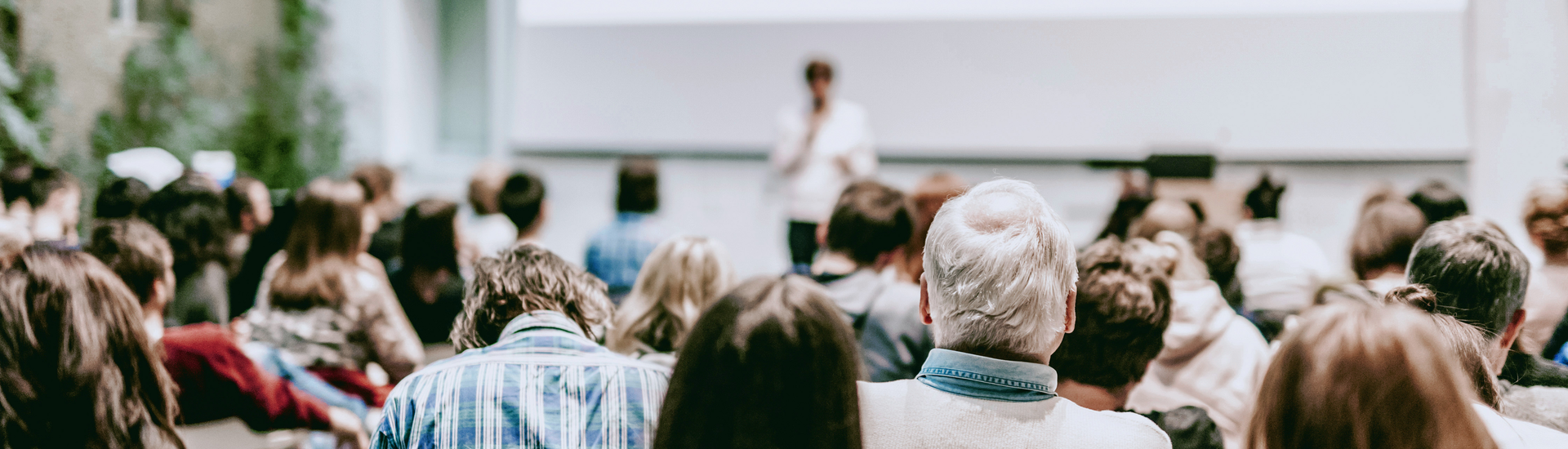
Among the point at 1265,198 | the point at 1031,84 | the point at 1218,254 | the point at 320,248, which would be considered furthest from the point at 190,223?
the point at 1031,84

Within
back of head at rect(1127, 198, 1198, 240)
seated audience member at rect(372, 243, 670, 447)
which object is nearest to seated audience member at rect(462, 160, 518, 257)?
back of head at rect(1127, 198, 1198, 240)

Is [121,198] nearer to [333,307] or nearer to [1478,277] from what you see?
[333,307]

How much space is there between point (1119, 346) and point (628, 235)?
7.56ft

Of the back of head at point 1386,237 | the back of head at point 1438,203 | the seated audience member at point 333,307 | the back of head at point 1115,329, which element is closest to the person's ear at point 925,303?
the back of head at point 1115,329

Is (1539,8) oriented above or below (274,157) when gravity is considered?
above

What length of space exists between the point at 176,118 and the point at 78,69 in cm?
67

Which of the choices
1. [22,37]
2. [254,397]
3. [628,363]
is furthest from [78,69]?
[628,363]

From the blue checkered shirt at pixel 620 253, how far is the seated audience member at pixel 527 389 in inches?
77.1

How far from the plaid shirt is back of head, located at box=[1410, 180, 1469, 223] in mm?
2991

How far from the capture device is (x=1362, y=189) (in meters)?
5.61

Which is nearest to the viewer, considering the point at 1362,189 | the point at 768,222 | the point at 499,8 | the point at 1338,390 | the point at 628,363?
the point at 1338,390

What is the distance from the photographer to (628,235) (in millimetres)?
3686

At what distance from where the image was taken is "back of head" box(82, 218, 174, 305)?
2.12 meters

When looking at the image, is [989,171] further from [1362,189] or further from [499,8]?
[499,8]
